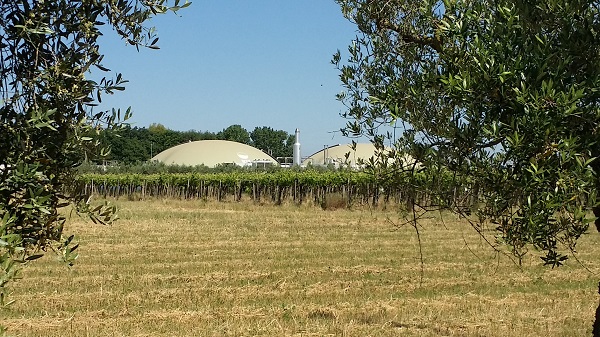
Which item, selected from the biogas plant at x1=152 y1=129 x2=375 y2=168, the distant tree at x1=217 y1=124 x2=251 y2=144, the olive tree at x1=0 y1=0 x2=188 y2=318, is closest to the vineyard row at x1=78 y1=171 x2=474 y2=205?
the biogas plant at x1=152 y1=129 x2=375 y2=168

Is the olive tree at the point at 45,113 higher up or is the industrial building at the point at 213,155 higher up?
the industrial building at the point at 213,155

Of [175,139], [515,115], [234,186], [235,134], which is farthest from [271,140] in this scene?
[515,115]

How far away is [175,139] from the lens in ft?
456

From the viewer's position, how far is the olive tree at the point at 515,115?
584 cm

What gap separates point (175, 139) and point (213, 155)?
57045mm

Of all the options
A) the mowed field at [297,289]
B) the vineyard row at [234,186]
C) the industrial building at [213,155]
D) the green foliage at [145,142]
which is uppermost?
the green foliage at [145,142]

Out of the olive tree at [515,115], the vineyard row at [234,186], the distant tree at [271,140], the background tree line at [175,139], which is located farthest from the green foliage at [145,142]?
the olive tree at [515,115]

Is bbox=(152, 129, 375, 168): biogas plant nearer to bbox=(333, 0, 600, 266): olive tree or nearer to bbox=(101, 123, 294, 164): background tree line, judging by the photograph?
bbox=(101, 123, 294, 164): background tree line

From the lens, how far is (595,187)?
6281mm

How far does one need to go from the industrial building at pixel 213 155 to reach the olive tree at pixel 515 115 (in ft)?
241

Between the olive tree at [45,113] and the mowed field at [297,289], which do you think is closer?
the olive tree at [45,113]

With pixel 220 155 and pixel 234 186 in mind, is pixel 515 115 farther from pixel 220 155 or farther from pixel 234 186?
pixel 220 155

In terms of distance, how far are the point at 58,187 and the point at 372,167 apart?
485cm

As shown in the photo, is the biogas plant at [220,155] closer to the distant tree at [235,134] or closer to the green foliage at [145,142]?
the green foliage at [145,142]
